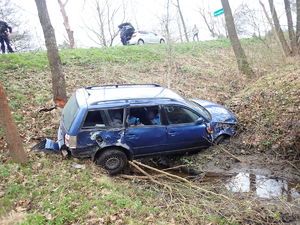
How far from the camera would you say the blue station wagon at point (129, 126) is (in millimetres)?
5906

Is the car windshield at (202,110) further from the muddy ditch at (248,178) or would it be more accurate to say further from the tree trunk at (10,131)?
the tree trunk at (10,131)

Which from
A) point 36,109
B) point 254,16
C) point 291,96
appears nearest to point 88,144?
point 36,109

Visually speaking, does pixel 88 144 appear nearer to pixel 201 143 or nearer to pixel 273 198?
pixel 201 143

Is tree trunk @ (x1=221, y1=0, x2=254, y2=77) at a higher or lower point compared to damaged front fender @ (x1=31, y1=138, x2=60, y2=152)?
higher

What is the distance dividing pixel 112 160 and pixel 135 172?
2.17ft

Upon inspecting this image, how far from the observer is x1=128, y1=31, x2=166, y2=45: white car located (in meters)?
19.5

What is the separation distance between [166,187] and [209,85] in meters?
7.39

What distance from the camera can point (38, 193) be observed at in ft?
16.1

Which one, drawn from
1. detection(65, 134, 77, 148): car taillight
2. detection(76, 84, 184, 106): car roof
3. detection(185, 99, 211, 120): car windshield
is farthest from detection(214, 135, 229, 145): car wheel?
detection(65, 134, 77, 148): car taillight

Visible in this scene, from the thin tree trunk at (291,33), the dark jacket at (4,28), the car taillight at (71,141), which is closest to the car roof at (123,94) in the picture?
the car taillight at (71,141)

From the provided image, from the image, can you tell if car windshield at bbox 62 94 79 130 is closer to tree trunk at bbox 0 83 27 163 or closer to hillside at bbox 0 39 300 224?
hillside at bbox 0 39 300 224

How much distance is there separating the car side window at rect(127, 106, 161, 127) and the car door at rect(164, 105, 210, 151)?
0.89 ft

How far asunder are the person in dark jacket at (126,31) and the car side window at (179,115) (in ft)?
44.4

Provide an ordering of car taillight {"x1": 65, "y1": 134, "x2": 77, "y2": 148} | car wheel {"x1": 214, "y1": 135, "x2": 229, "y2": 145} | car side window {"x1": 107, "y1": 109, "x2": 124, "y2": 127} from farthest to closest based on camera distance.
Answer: car wheel {"x1": 214, "y1": 135, "x2": 229, "y2": 145} < car side window {"x1": 107, "y1": 109, "x2": 124, "y2": 127} < car taillight {"x1": 65, "y1": 134, "x2": 77, "y2": 148}
